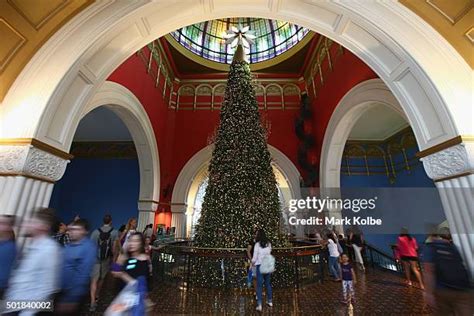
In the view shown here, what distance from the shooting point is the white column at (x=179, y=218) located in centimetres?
962

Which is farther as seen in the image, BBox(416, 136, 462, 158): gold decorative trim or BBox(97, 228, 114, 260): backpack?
BBox(97, 228, 114, 260): backpack

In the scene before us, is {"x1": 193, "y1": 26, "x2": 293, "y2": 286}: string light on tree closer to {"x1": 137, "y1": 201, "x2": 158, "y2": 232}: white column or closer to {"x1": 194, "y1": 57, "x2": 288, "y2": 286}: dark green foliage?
{"x1": 194, "y1": 57, "x2": 288, "y2": 286}: dark green foliage

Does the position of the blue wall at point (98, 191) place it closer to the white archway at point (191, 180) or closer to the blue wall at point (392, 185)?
the white archway at point (191, 180)

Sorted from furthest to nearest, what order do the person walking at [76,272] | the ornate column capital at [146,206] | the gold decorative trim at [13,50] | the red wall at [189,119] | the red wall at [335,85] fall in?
1. the ornate column capital at [146,206]
2. the red wall at [189,119]
3. the red wall at [335,85]
4. the gold decorative trim at [13,50]
5. the person walking at [76,272]

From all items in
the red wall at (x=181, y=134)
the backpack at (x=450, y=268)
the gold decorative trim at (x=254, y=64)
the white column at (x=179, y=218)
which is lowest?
the backpack at (x=450, y=268)

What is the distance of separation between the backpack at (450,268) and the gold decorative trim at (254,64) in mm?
9527

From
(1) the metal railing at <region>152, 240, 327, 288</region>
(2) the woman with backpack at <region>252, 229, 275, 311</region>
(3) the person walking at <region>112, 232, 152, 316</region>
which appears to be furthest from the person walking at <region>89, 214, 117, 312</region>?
(2) the woman with backpack at <region>252, 229, 275, 311</region>

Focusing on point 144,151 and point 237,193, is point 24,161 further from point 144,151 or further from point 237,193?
point 144,151

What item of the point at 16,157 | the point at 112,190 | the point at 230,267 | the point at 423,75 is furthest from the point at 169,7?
the point at 112,190

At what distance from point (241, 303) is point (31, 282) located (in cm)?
296

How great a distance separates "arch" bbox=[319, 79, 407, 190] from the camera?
5496mm

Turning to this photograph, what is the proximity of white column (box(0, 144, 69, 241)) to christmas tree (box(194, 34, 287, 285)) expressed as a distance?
119 inches

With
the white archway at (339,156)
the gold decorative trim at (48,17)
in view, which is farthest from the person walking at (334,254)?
the gold decorative trim at (48,17)

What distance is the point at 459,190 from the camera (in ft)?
9.09
